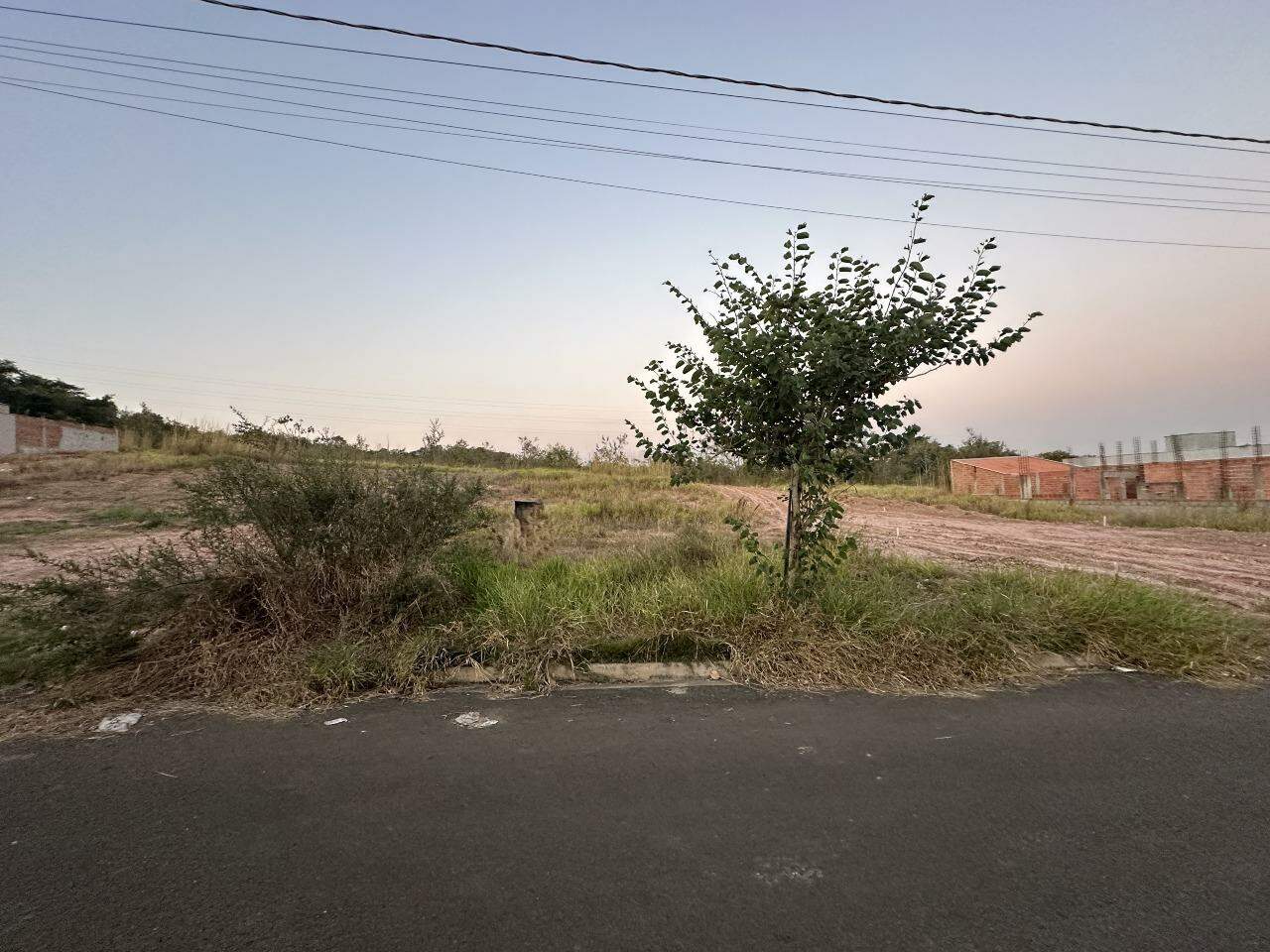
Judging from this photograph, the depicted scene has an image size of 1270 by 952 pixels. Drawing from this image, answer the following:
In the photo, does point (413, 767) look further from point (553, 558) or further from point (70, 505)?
point (70, 505)

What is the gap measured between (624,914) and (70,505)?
15069mm

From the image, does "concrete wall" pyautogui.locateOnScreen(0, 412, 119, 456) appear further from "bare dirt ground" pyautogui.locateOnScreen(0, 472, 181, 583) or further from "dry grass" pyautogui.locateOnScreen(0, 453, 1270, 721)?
"dry grass" pyautogui.locateOnScreen(0, 453, 1270, 721)

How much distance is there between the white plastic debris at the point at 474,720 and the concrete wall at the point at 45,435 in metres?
32.0

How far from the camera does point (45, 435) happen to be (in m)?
33.5

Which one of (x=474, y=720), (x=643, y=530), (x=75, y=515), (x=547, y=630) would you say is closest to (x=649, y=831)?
(x=474, y=720)

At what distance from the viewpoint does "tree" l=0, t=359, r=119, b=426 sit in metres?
42.1

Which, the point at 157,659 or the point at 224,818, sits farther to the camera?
the point at 157,659

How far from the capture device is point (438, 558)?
5602mm

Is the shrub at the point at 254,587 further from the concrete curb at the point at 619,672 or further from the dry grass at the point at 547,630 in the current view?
the concrete curb at the point at 619,672

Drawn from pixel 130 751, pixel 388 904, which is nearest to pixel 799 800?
pixel 388 904

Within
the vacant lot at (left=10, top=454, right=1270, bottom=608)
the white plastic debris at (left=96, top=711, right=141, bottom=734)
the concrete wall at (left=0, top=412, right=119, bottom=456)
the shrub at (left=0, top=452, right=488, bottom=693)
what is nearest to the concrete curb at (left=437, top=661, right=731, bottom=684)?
the shrub at (left=0, top=452, right=488, bottom=693)

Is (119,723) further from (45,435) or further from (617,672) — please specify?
(45,435)

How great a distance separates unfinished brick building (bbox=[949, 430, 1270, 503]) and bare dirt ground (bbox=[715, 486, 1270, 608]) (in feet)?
46.2

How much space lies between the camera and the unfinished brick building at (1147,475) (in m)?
28.9
